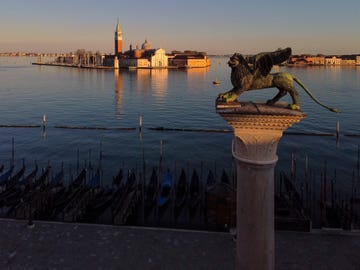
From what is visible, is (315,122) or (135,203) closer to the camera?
(135,203)

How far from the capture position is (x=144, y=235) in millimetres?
10297

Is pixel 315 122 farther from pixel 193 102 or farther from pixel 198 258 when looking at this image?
pixel 198 258

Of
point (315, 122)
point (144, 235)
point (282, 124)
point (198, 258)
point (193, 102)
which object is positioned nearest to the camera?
point (282, 124)

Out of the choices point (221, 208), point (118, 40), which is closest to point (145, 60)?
point (118, 40)

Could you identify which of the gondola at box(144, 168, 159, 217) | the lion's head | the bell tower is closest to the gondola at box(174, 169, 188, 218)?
the gondola at box(144, 168, 159, 217)

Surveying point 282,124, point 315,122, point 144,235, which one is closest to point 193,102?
point 315,122

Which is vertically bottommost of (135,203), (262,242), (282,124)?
(135,203)

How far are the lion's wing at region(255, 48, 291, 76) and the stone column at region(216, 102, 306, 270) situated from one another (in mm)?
656

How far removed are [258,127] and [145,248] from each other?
20.2 feet

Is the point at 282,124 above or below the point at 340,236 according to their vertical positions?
above

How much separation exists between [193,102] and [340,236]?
154 feet

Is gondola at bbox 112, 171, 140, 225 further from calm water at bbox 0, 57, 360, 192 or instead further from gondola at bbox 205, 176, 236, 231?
calm water at bbox 0, 57, 360, 192

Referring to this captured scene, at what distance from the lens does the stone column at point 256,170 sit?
453cm

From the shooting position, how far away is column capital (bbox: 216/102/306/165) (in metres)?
4.50
